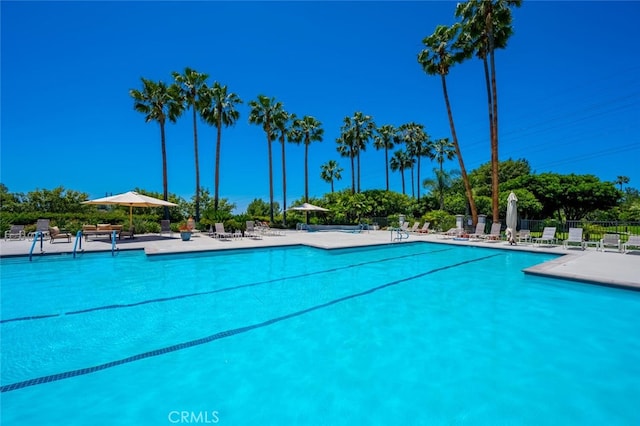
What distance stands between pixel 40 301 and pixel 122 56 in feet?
63.2

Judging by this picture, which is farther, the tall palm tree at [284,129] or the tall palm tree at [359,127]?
the tall palm tree at [359,127]

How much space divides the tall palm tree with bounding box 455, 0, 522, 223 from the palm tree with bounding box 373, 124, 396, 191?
16.6m

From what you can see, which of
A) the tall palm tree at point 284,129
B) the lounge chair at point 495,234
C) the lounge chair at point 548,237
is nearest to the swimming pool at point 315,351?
the lounge chair at point 548,237

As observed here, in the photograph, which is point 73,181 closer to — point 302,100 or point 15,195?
point 15,195

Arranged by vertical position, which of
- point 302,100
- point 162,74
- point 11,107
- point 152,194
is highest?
point 302,100

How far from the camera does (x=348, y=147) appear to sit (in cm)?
3416

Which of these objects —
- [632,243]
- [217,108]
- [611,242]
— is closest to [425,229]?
[611,242]

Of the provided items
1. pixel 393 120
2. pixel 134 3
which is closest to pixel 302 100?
pixel 393 120

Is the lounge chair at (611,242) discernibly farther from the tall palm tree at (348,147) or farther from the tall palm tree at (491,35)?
the tall palm tree at (348,147)

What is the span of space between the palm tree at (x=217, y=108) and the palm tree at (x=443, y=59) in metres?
14.7

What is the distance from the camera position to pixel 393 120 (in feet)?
121

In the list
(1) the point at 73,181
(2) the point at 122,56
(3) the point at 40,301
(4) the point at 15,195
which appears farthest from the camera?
(4) the point at 15,195

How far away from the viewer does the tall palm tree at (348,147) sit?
32.4 metres
